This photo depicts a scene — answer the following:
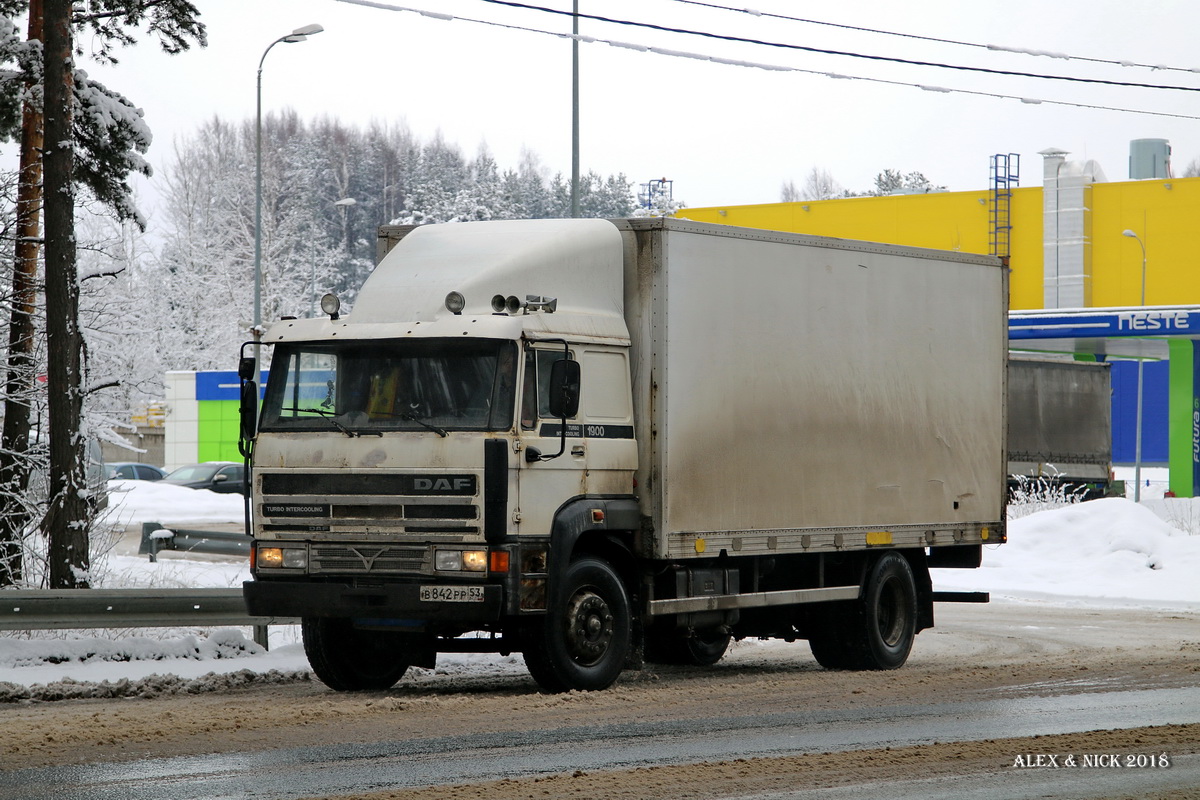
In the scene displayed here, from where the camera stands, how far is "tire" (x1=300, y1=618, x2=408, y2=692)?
11.8m

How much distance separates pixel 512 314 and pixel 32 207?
8751 millimetres

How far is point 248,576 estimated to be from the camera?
2236 centimetres

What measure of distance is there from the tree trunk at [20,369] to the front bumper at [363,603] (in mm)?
5166

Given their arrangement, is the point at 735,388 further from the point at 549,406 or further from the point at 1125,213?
the point at 1125,213

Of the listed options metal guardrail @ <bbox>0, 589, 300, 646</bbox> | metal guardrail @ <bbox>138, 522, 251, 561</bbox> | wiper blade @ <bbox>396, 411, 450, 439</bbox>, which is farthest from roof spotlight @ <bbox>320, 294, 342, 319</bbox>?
metal guardrail @ <bbox>138, 522, 251, 561</bbox>

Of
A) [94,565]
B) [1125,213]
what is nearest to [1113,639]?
[94,565]

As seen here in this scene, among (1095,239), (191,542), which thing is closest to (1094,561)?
(191,542)

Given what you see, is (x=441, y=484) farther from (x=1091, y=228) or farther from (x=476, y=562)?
(x=1091, y=228)

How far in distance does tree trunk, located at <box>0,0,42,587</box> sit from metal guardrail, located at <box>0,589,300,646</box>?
11.5 ft

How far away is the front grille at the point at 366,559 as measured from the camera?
10.9 m

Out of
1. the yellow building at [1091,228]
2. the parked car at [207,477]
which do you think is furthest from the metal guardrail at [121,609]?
the yellow building at [1091,228]

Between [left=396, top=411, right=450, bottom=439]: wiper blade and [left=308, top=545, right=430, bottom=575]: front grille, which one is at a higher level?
[left=396, top=411, right=450, bottom=439]: wiper blade

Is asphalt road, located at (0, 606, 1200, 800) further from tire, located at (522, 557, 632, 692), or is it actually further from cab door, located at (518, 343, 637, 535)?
cab door, located at (518, 343, 637, 535)

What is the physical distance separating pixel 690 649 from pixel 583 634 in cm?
317
